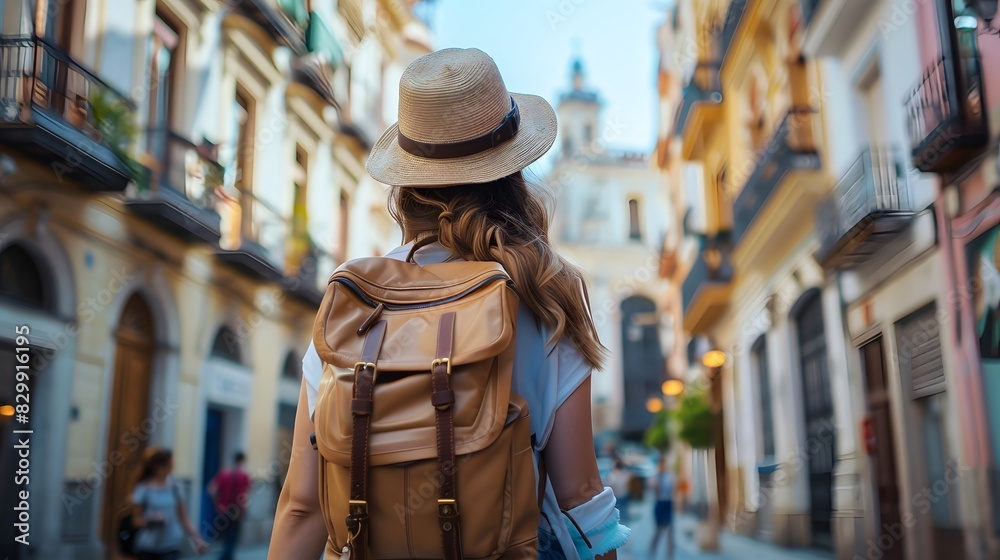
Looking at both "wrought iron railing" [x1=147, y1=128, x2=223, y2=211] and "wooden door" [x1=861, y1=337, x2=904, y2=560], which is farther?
"wrought iron railing" [x1=147, y1=128, x2=223, y2=211]

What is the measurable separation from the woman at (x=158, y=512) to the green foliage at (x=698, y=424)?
13.2 m

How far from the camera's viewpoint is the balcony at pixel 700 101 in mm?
17484

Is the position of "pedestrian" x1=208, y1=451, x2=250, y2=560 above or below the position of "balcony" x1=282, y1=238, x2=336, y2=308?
below

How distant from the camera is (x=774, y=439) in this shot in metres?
14.8

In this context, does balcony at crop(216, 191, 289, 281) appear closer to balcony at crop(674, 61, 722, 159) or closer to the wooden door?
the wooden door

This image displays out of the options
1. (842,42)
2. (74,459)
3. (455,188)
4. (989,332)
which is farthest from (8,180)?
(842,42)

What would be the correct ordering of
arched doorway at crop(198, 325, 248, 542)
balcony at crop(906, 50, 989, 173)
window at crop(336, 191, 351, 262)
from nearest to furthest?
balcony at crop(906, 50, 989, 173) < arched doorway at crop(198, 325, 248, 542) < window at crop(336, 191, 351, 262)

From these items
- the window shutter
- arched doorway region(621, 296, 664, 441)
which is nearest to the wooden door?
the window shutter

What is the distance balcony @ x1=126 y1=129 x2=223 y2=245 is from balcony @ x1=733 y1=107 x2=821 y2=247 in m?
6.79

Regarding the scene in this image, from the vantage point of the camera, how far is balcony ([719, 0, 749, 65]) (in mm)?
14383

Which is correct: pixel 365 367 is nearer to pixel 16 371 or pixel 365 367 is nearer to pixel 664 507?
pixel 16 371

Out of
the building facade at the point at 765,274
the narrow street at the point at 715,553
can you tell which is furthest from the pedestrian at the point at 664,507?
the building facade at the point at 765,274

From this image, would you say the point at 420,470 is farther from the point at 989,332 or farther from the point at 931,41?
the point at 931,41

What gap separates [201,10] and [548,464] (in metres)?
11.1
